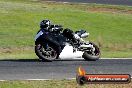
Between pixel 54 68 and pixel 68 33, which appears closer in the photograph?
pixel 54 68

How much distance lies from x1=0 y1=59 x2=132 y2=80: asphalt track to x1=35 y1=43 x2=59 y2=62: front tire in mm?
281

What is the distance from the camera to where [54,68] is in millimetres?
16594

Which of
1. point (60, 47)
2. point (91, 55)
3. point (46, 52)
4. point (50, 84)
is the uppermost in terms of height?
point (50, 84)

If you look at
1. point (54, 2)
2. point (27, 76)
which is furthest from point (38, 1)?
point (27, 76)

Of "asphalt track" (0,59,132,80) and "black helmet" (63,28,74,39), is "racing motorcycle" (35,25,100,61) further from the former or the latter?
"asphalt track" (0,59,132,80)

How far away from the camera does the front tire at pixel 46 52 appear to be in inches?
733

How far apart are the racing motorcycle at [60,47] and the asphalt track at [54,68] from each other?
0.35 m

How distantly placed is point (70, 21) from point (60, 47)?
17.9 meters

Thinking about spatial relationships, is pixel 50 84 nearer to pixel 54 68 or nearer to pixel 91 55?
pixel 54 68

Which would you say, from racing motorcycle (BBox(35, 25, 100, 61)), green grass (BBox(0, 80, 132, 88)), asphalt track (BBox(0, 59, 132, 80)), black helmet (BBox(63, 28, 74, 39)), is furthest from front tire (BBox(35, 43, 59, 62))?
green grass (BBox(0, 80, 132, 88))

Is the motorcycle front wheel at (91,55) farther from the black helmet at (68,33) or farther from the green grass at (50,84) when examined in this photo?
the green grass at (50,84)

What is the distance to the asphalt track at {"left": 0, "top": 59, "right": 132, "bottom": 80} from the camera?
15.1 meters

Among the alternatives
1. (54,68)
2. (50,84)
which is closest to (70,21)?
(54,68)

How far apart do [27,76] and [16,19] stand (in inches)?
857
